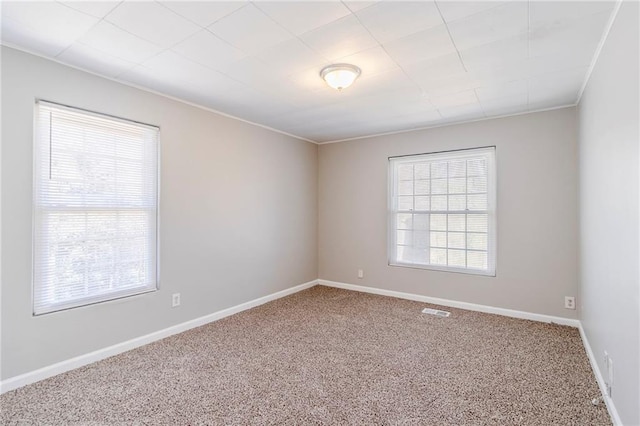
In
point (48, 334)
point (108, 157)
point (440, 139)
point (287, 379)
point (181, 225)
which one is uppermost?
point (440, 139)

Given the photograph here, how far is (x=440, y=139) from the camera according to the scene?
4.16 meters

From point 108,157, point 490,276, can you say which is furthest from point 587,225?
point 108,157

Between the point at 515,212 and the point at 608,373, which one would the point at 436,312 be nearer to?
the point at 515,212

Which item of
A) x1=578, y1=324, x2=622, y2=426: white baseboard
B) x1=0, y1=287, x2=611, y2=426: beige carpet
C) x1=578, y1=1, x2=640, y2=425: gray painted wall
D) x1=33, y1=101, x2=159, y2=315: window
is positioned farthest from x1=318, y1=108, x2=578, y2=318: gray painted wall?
x1=33, y1=101, x2=159, y2=315: window

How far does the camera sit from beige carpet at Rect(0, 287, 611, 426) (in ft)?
6.39

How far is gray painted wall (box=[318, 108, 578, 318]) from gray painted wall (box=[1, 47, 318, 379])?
1059mm

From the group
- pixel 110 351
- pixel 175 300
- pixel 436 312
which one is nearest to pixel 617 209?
pixel 436 312

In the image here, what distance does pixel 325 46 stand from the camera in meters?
2.15

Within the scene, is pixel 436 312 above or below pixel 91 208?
below

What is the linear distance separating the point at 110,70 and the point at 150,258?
1645 millimetres

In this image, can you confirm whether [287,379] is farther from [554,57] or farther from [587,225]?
[554,57]

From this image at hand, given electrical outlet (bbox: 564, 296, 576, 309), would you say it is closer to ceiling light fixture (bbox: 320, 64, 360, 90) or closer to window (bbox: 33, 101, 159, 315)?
ceiling light fixture (bbox: 320, 64, 360, 90)

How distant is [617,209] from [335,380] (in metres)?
2.05

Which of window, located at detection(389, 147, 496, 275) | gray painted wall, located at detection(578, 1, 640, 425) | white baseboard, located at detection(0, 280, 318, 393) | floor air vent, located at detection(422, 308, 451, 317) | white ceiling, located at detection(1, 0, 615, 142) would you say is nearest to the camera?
gray painted wall, located at detection(578, 1, 640, 425)
